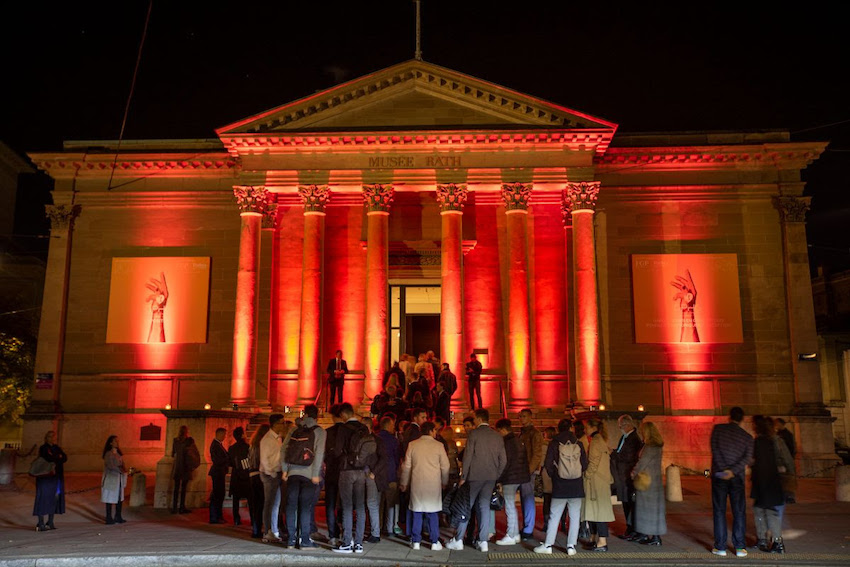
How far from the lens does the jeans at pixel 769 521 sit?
1048 cm

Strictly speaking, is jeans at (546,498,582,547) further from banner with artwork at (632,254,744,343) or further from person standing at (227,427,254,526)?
banner with artwork at (632,254,744,343)

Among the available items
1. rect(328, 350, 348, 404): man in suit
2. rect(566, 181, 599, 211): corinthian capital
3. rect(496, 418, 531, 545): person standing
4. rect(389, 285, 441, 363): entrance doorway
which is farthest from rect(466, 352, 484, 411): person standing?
rect(496, 418, 531, 545): person standing

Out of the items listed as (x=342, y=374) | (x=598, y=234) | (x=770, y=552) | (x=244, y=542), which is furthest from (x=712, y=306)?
(x=244, y=542)

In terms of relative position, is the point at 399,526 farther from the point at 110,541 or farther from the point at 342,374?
the point at 342,374

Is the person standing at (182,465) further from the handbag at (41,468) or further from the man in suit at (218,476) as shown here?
the handbag at (41,468)

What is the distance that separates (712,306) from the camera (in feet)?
87.4

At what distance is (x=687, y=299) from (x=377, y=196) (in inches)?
476

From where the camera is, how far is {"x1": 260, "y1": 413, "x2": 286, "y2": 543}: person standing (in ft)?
37.0

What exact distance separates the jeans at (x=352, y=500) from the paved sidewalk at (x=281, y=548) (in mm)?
331

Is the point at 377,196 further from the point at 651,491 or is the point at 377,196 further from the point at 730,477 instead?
the point at 730,477

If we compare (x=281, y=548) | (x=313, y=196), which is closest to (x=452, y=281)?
(x=313, y=196)

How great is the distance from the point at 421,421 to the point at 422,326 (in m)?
17.5

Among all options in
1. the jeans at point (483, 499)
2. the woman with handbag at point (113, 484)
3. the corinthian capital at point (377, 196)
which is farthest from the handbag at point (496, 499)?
the corinthian capital at point (377, 196)

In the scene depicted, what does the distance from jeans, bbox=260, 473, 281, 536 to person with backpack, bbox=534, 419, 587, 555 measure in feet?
13.3
